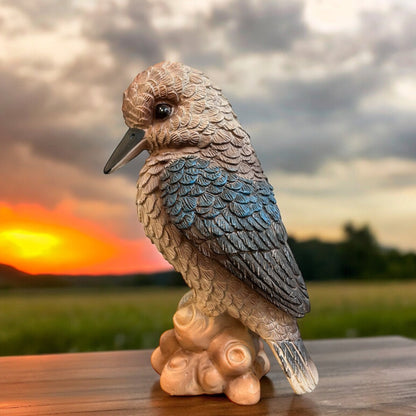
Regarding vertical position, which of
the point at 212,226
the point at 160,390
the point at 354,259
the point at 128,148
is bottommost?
the point at 160,390

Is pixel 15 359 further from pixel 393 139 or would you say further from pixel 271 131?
pixel 393 139

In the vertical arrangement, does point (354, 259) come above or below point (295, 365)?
above

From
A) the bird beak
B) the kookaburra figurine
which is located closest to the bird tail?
the kookaburra figurine

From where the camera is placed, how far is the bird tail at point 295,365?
2.94ft

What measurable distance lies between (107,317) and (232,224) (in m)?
0.96

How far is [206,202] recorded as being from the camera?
0.87 m

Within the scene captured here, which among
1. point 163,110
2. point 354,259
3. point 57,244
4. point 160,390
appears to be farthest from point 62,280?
point 354,259

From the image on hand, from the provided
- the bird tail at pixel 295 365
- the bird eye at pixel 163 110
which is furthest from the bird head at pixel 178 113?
the bird tail at pixel 295 365

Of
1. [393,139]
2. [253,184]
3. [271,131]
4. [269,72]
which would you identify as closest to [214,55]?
[269,72]

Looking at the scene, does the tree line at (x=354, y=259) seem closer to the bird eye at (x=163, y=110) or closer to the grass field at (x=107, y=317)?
the grass field at (x=107, y=317)

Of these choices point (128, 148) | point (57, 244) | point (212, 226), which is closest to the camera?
point (212, 226)

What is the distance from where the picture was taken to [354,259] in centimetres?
183

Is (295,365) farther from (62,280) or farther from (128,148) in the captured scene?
(62,280)

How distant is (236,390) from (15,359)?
2.27 feet
